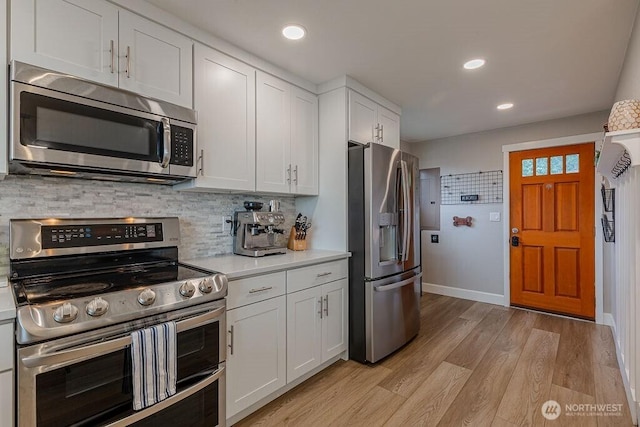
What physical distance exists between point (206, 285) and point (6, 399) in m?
0.76

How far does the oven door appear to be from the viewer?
3.65ft

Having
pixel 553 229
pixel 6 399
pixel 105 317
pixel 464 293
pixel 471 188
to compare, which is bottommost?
pixel 464 293

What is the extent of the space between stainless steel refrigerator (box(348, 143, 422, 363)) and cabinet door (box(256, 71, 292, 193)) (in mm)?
564

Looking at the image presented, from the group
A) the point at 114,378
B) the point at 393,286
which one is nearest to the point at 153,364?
the point at 114,378

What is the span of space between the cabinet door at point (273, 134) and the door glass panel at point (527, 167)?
309 centimetres

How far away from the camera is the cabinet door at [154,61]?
1647 millimetres

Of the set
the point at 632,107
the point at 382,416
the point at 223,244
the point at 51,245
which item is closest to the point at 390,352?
the point at 382,416

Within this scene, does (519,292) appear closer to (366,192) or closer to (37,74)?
(366,192)

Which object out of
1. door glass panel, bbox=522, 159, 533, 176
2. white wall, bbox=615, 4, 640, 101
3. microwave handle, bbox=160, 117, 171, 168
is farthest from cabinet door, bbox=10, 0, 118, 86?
door glass panel, bbox=522, 159, 533, 176

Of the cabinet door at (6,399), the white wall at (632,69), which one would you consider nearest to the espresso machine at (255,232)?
the cabinet door at (6,399)

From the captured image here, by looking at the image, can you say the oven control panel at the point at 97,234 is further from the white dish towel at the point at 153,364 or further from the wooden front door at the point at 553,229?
the wooden front door at the point at 553,229

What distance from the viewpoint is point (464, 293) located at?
4.38 m

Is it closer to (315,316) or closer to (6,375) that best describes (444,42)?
(315,316)

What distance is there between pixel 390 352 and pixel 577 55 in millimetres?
2644
